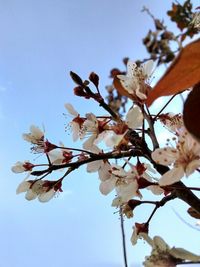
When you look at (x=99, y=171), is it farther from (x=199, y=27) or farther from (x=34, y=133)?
(x=199, y=27)

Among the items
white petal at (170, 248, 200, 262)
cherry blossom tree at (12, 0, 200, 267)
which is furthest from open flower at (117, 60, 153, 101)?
white petal at (170, 248, 200, 262)

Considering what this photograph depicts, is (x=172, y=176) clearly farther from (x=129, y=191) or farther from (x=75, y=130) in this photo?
(x=75, y=130)

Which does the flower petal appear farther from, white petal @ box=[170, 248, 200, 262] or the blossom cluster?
white petal @ box=[170, 248, 200, 262]

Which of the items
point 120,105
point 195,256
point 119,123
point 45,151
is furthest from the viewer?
point 120,105

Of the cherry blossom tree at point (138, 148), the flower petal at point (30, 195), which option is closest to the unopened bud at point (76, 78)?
the cherry blossom tree at point (138, 148)

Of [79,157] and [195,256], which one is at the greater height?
[79,157]

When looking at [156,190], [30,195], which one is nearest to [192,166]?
[156,190]

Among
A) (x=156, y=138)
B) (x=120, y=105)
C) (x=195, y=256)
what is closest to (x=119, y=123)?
(x=156, y=138)
